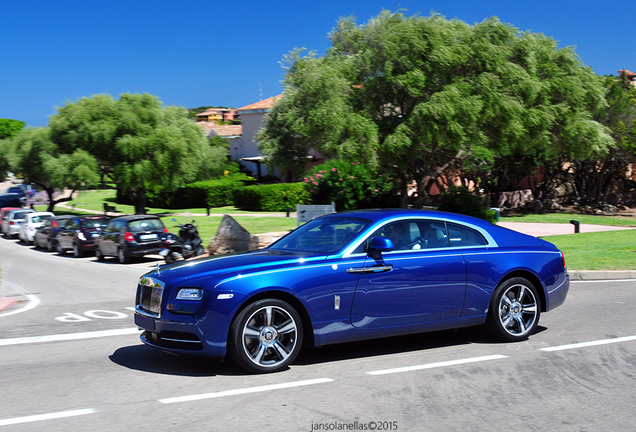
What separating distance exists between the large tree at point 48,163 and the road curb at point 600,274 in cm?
3042

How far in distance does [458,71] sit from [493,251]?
18.1 m

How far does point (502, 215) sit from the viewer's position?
3672cm

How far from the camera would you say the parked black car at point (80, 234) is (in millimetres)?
22927

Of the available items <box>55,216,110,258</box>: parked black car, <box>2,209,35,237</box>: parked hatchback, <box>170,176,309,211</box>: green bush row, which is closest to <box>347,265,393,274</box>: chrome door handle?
<box>55,216,110,258</box>: parked black car

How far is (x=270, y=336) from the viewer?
5914 mm

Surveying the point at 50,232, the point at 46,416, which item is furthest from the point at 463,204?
the point at 46,416

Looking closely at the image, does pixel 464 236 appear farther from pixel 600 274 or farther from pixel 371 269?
pixel 600 274

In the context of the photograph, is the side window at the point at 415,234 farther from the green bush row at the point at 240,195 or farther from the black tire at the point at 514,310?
the green bush row at the point at 240,195

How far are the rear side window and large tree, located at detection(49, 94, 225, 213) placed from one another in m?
16.4

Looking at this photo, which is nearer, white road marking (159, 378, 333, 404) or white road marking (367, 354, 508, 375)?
white road marking (159, 378, 333, 404)

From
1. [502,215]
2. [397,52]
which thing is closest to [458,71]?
[397,52]

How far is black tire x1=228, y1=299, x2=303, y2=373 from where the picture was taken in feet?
19.0

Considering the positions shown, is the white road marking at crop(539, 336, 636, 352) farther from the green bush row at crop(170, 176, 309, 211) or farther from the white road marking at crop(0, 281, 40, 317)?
the green bush row at crop(170, 176, 309, 211)

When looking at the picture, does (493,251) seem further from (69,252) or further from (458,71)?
(69,252)
